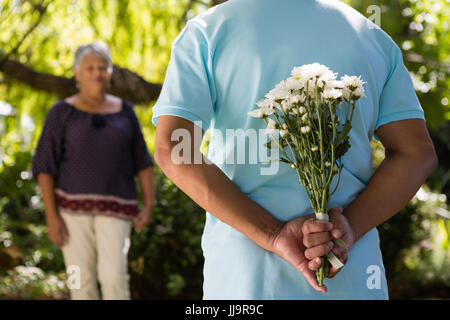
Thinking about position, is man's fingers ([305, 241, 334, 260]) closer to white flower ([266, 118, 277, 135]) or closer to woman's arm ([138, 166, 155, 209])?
white flower ([266, 118, 277, 135])

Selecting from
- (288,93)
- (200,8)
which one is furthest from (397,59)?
(200,8)

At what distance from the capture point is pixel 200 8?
17.6 ft

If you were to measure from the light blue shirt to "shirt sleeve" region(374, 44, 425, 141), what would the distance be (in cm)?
11

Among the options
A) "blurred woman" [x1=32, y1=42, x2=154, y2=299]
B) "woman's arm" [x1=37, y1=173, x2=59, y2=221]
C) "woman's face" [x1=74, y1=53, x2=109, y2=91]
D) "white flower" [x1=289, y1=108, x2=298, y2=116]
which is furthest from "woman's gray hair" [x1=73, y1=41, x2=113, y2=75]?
"white flower" [x1=289, y1=108, x2=298, y2=116]

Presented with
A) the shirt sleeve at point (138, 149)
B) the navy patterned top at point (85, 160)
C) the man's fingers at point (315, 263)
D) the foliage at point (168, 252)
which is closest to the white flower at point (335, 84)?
the man's fingers at point (315, 263)

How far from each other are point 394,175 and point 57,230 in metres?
2.49

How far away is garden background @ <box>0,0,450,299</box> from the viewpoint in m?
4.44

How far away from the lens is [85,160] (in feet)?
11.2

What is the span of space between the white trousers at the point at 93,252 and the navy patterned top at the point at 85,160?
2.4 inches

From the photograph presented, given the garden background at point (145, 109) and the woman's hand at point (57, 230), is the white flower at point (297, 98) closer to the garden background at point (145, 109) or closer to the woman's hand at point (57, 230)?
the woman's hand at point (57, 230)

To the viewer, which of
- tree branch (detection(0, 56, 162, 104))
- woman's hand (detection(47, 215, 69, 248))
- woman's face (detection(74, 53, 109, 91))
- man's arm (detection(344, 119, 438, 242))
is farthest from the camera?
tree branch (detection(0, 56, 162, 104))

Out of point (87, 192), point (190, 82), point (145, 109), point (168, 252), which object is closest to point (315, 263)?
point (190, 82)

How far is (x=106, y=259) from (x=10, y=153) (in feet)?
11.4

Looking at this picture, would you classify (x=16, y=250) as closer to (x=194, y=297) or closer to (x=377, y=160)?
(x=194, y=297)
